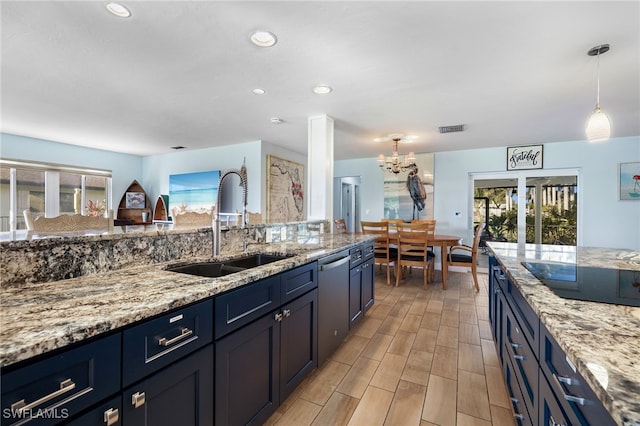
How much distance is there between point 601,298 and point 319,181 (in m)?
2.81

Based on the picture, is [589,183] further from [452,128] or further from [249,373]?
[249,373]

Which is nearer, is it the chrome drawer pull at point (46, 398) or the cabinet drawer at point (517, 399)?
the chrome drawer pull at point (46, 398)

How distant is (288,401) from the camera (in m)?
1.71

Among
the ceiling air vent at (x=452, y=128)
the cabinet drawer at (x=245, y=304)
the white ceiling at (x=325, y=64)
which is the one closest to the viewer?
the cabinet drawer at (x=245, y=304)

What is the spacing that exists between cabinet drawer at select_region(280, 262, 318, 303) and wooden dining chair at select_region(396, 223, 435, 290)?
8.67ft

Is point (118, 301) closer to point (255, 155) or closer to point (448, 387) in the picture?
point (448, 387)

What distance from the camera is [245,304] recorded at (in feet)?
4.12

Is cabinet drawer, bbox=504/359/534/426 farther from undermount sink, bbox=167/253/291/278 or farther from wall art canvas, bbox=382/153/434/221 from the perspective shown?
wall art canvas, bbox=382/153/434/221

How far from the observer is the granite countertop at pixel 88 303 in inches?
25.8

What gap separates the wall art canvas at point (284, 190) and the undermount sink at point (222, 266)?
3105mm

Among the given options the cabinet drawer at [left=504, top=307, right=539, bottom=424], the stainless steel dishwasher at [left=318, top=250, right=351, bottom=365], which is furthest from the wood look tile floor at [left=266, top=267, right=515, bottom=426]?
the cabinet drawer at [left=504, top=307, right=539, bottom=424]

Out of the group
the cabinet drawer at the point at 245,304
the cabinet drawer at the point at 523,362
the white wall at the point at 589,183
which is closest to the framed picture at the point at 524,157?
the white wall at the point at 589,183

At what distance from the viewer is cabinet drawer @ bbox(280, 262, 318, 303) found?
1.54 metres

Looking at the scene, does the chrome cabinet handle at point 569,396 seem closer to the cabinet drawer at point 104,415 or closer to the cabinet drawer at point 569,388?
the cabinet drawer at point 569,388
